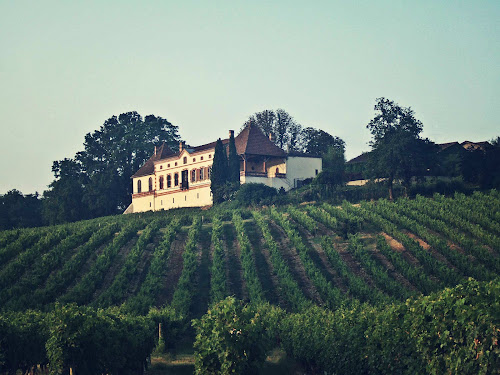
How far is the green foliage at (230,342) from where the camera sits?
853 inches

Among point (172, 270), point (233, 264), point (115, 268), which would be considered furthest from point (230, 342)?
point (115, 268)

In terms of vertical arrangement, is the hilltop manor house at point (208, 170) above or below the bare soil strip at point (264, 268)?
above

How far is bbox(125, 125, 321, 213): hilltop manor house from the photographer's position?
67375 millimetres

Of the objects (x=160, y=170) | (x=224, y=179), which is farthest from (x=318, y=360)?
(x=160, y=170)

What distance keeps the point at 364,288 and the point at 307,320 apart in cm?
964

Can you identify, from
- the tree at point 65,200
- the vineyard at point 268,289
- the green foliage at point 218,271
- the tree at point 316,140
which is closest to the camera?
the vineyard at point 268,289

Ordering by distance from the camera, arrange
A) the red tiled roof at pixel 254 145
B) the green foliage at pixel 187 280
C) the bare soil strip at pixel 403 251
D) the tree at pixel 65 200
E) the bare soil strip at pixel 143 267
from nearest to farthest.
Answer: the green foliage at pixel 187 280 < the bare soil strip at pixel 403 251 < the bare soil strip at pixel 143 267 < the red tiled roof at pixel 254 145 < the tree at pixel 65 200

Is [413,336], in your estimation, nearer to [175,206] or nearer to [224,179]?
[224,179]

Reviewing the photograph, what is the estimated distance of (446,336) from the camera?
18375 millimetres

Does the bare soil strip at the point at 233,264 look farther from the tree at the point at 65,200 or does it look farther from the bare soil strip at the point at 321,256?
the tree at the point at 65,200

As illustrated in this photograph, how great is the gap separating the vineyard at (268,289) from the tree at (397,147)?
4.49 m

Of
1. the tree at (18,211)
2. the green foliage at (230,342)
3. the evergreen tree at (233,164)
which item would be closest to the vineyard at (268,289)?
the green foliage at (230,342)

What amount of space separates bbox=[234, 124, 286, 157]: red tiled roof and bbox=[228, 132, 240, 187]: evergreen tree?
5.10 feet

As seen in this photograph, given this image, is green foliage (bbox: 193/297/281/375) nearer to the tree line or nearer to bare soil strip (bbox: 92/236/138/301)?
A: bare soil strip (bbox: 92/236/138/301)
